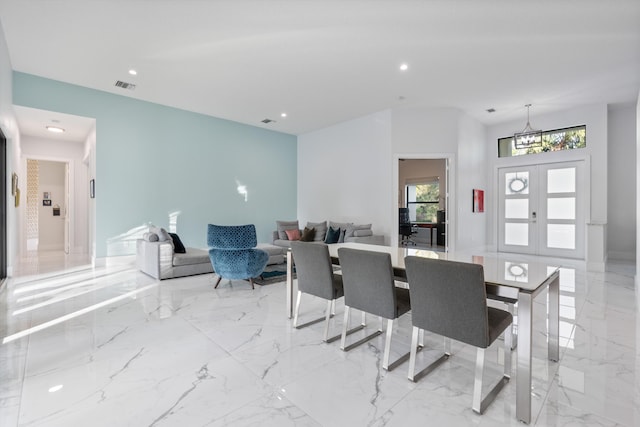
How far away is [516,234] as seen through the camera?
747 cm

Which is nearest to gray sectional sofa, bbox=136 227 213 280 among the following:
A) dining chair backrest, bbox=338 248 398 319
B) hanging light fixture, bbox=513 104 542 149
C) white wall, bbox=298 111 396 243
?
dining chair backrest, bbox=338 248 398 319

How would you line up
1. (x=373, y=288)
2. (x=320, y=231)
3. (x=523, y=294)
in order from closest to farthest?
(x=523, y=294) < (x=373, y=288) < (x=320, y=231)

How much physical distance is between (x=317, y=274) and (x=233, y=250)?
189 centimetres

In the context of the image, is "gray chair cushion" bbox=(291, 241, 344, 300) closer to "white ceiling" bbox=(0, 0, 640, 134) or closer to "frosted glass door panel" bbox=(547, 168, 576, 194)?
"white ceiling" bbox=(0, 0, 640, 134)

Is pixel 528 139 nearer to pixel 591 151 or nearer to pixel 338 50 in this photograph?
pixel 591 151

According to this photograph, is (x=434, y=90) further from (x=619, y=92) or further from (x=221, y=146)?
(x=221, y=146)

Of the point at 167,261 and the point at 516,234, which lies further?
the point at 516,234

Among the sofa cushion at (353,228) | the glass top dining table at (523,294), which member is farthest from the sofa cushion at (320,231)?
the glass top dining table at (523,294)

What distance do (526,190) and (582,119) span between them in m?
1.73

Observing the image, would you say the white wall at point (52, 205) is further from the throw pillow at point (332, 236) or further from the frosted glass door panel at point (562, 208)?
the frosted glass door panel at point (562, 208)

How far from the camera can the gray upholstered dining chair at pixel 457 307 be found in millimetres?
1731

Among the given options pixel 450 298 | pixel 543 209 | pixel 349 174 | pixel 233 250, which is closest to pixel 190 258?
pixel 233 250

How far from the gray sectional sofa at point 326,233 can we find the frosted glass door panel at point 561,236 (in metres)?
3.79

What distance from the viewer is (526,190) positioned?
24.0 feet
